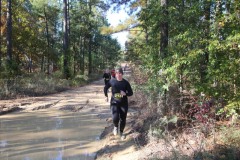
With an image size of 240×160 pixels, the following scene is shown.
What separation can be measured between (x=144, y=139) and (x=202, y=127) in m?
1.95

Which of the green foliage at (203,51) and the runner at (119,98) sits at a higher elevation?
the green foliage at (203,51)

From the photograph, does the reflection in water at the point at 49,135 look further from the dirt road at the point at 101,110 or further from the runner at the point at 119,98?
the runner at the point at 119,98

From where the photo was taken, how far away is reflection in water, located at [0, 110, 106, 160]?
286 inches

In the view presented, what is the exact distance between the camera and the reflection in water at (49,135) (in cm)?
726

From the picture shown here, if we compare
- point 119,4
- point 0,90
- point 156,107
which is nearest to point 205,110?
point 156,107

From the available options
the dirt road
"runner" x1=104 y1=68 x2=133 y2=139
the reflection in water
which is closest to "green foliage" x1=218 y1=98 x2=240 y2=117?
the dirt road

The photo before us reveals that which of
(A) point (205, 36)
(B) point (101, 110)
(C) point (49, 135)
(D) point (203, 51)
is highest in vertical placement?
(A) point (205, 36)

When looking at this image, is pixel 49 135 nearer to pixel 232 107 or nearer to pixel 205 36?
pixel 205 36

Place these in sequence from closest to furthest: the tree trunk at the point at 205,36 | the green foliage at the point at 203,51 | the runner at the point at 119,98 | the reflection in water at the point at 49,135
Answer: the green foliage at the point at 203,51
the tree trunk at the point at 205,36
the reflection in water at the point at 49,135
the runner at the point at 119,98

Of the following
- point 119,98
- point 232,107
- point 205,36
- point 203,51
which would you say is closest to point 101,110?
point 119,98

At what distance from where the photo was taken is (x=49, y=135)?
905 centimetres

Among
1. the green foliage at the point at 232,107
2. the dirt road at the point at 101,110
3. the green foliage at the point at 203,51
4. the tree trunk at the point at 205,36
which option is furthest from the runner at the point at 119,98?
the green foliage at the point at 232,107

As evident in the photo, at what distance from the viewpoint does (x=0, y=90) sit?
1596cm

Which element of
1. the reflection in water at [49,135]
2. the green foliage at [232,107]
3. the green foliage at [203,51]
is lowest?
the reflection in water at [49,135]
